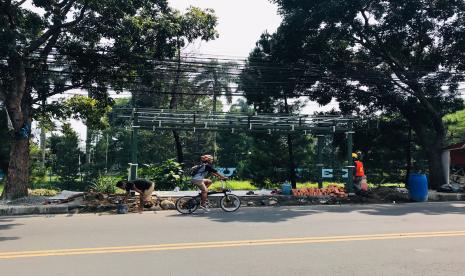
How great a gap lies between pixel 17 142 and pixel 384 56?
17.2 m

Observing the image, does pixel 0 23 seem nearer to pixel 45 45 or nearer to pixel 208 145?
pixel 45 45

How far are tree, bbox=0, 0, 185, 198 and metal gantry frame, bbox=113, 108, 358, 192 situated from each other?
2189 mm

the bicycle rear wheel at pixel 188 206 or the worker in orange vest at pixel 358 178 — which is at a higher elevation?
the worker in orange vest at pixel 358 178

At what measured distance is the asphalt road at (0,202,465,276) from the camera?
637cm

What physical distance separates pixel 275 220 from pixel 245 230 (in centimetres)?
190

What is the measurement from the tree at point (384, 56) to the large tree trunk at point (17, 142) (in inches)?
487

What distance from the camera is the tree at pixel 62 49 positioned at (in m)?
15.2

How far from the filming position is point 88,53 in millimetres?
18047

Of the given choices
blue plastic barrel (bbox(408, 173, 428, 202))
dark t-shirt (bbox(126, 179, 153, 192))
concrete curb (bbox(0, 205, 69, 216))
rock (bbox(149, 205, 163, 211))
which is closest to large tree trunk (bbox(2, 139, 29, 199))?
concrete curb (bbox(0, 205, 69, 216))

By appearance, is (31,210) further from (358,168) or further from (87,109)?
(358,168)

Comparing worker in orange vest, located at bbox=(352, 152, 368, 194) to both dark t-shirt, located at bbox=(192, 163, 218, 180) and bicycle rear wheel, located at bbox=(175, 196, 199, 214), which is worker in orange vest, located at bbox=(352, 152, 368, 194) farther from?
bicycle rear wheel, located at bbox=(175, 196, 199, 214)

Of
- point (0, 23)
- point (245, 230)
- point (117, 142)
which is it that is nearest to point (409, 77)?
point (245, 230)

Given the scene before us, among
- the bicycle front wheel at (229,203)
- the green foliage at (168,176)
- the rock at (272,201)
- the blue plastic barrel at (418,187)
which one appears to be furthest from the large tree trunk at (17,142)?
the blue plastic barrel at (418,187)

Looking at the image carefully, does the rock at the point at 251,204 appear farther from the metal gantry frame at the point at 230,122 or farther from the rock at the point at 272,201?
the metal gantry frame at the point at 230,122
